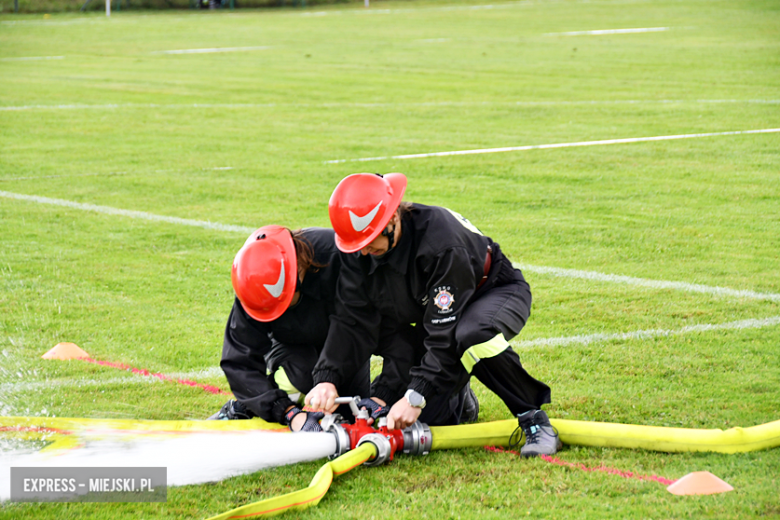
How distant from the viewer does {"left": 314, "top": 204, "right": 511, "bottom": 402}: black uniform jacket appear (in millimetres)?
4094

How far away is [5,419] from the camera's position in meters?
4.58

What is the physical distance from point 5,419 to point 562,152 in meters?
8.13

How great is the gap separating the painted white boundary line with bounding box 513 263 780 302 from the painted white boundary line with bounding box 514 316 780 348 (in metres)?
0.46

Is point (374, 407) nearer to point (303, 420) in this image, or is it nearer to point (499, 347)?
point (303, 420)

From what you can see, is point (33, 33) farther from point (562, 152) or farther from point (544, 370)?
point (544, 370)

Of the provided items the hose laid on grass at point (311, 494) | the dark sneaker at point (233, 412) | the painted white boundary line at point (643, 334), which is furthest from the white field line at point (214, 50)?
the hose laid on grass at point (311, 494)

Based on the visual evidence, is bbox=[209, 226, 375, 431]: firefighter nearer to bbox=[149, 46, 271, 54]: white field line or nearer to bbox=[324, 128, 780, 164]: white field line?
bbox=[324, 128, 780, 164]: white field line

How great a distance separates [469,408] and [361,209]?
125 cm

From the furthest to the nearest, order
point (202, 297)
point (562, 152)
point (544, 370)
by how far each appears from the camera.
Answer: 1. point (562, 152)
2. point (202, 297)
3. point (544, 370)

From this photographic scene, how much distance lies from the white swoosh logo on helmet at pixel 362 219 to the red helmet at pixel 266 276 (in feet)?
1.09

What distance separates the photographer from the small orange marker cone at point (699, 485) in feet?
12.1

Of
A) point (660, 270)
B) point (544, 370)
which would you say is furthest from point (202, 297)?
point (660, 270)

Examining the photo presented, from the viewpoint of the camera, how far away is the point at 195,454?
13.5 feet

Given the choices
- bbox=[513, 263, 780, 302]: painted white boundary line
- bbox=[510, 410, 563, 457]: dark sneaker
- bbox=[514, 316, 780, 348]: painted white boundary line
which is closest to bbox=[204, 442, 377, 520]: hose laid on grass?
bbox=[510, 410, 563, 457]: dark sneaker
